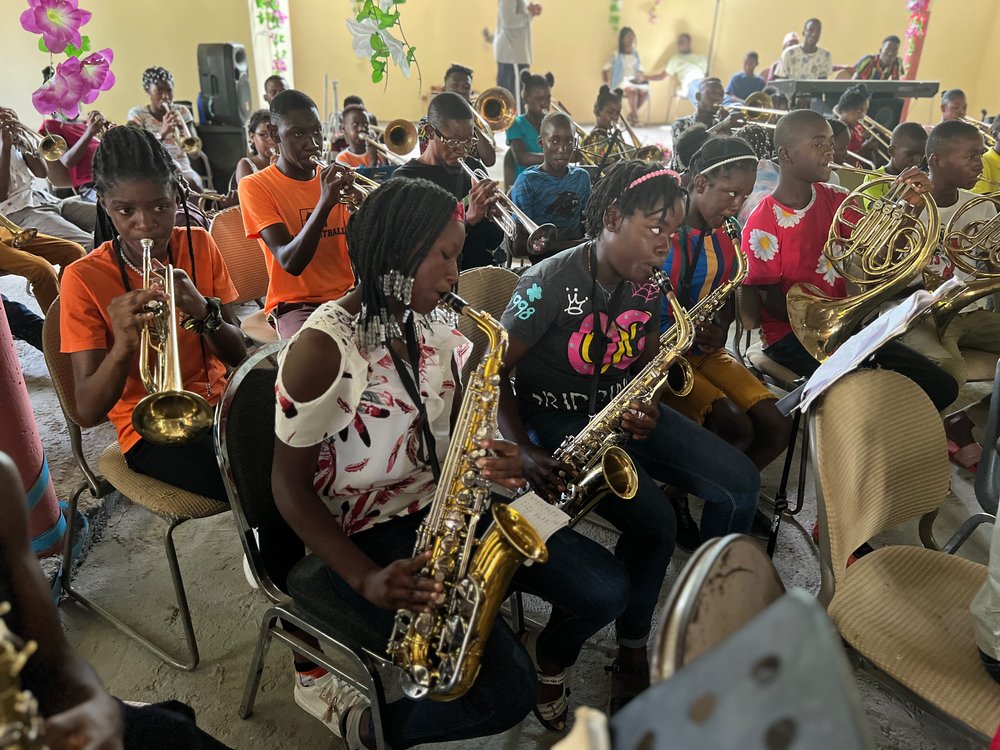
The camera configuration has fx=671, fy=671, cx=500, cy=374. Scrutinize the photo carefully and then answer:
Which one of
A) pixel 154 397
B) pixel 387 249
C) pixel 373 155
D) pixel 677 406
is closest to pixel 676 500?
pixel 677 406

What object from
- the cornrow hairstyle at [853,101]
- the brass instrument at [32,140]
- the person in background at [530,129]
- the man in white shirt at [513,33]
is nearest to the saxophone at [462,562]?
the brass instrument at [32,140]

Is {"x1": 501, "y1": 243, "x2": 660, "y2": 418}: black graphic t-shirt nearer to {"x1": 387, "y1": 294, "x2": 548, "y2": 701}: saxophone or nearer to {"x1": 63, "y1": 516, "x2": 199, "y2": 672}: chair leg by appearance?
{"x1": 387, "y1": 294, "x2": 548, "y2": 701}: saxophone

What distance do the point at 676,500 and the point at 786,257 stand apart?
1.24 m

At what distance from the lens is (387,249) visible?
5.33 feet

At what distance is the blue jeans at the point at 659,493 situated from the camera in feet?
6.67

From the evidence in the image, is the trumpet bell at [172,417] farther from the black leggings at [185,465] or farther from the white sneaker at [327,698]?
the white sneaker at [327,698]

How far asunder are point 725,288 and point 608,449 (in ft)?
3.72

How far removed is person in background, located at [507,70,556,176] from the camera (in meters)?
5.58

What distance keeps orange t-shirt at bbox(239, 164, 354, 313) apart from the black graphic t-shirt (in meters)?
1.12

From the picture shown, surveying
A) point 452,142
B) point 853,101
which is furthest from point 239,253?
point 853,101

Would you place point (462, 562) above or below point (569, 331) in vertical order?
below

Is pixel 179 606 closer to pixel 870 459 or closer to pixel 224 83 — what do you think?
pixel 870 459

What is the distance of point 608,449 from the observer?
2051mm

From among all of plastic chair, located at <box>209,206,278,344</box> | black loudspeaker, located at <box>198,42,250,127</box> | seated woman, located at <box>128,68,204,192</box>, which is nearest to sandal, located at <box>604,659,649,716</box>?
plastic chair, located at <box>209,206,278,344</box>
